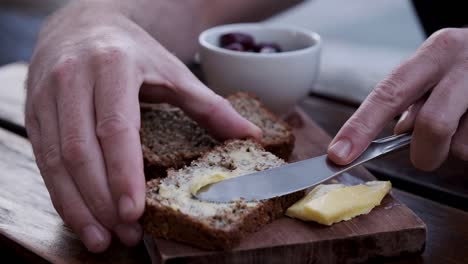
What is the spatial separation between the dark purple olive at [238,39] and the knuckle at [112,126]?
571mm

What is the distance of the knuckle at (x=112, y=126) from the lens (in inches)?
40.9

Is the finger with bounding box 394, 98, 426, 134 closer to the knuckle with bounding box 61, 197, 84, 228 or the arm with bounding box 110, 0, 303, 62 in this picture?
the knuckle with bounding box 61, 197, 84, 228

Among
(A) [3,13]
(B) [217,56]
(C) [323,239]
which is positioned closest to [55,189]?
(C) [323,239]

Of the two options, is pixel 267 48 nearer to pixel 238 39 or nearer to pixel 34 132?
pixel 238 39

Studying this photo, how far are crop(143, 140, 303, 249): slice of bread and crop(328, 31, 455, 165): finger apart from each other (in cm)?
12

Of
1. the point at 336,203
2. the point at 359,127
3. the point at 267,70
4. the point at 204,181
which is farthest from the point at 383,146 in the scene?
the point at 267,70

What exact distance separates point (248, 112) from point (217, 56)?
17 cm

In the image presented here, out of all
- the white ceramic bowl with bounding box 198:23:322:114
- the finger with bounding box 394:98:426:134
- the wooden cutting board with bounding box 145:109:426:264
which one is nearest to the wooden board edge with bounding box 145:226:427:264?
the wooden cutting board with bounding box 145:109:426:264

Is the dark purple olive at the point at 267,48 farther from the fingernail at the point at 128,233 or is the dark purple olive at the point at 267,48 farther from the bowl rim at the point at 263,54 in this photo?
the fingernail at the point at 128,233

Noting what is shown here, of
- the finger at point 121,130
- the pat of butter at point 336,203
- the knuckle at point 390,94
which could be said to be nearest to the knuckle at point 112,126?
the finger at point 121,130

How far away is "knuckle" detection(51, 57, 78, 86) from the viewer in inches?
45.5

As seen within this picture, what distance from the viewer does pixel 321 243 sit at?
98 cm

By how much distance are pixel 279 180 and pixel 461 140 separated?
1.14 ft

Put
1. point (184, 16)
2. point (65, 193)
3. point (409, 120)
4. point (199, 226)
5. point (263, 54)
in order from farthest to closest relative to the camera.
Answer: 1. point (184, 16)
2. point (263, 54)
3. point (409, 120)
4. point (65, 193)
5. point (199, 226)
